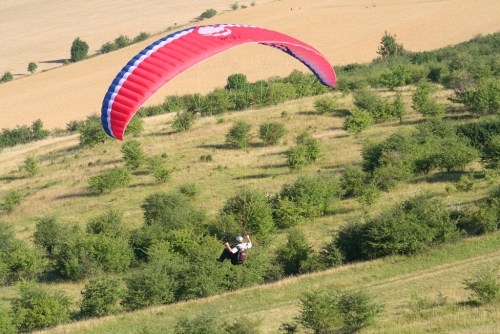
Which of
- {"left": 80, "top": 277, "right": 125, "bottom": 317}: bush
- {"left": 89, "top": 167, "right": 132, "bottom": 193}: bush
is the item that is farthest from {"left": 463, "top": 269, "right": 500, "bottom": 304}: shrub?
{"left": 89, "top": 167, "right": 132, "bottom": 193}: bush

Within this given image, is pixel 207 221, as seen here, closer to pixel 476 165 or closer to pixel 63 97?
pixel 476 165

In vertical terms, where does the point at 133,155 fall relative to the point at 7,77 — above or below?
below

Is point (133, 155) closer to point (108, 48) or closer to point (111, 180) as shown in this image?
point (111, 180)

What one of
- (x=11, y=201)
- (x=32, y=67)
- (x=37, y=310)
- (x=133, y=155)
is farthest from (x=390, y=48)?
(x=37, y=310)

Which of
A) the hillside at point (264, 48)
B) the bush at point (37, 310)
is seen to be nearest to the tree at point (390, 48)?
the hillside at point (264, 48)

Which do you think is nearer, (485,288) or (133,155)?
(485,288)

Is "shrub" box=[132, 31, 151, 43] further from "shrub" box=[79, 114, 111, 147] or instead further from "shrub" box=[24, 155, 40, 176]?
"shrub" box=[24, 155, 40, 176]
